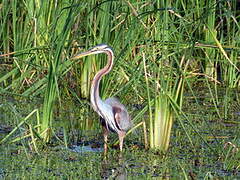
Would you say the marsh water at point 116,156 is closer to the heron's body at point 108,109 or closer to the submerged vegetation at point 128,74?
the submerged vegetation at point 128,74

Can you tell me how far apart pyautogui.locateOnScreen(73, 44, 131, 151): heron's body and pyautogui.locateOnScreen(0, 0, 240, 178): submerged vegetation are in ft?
0.52

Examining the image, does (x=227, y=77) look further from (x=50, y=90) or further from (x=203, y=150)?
(x=50, y=90)

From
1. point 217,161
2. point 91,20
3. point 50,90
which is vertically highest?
point 91,20

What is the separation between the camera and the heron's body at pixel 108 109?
638 centimetres

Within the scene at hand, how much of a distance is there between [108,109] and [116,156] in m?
0.43

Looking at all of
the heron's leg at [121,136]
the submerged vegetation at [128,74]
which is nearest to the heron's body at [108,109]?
the heron's leg at [121,136]

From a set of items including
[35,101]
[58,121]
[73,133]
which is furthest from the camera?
[35,101]

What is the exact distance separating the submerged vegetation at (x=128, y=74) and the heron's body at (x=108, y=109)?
157 millimetres

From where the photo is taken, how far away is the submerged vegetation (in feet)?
19.1

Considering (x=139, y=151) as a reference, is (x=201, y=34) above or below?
above

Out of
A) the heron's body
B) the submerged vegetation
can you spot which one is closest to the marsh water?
the submerged vegetation

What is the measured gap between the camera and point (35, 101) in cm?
809

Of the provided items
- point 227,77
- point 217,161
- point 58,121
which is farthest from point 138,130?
point 227,77

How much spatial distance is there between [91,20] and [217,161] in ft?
7.25
